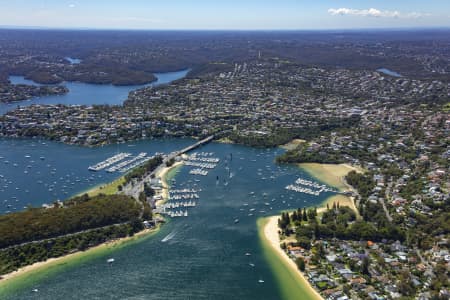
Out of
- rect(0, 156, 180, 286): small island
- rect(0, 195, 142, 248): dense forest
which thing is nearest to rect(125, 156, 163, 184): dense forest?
rect(0, 156, 180, 286): small island

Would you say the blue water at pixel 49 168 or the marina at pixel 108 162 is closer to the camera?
the blue water at pixel 49 168

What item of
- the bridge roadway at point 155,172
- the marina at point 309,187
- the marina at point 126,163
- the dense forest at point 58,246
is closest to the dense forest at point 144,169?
the bridge roadway at point 155,172

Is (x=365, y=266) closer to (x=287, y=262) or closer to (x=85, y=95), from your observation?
(x=287, y=262)

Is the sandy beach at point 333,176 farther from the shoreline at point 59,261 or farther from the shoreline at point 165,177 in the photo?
the shoreline at point 59,261

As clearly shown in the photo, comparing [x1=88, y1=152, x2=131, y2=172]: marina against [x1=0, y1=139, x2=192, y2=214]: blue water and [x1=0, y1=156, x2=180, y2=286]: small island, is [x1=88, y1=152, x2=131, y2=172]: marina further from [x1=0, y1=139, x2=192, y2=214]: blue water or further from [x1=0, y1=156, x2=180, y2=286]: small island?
[x1=0, y1=156, x2=180, y2=286]: small island

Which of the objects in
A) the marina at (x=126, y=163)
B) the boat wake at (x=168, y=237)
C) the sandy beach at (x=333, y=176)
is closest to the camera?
the boat wake at (x=168, y=237)

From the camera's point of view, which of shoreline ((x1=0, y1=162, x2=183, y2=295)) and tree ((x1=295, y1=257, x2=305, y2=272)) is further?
tree ((x1=295, y1=257, x2=305, y2=272))

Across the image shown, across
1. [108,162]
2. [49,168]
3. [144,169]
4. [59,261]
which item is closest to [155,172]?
[144,169]
